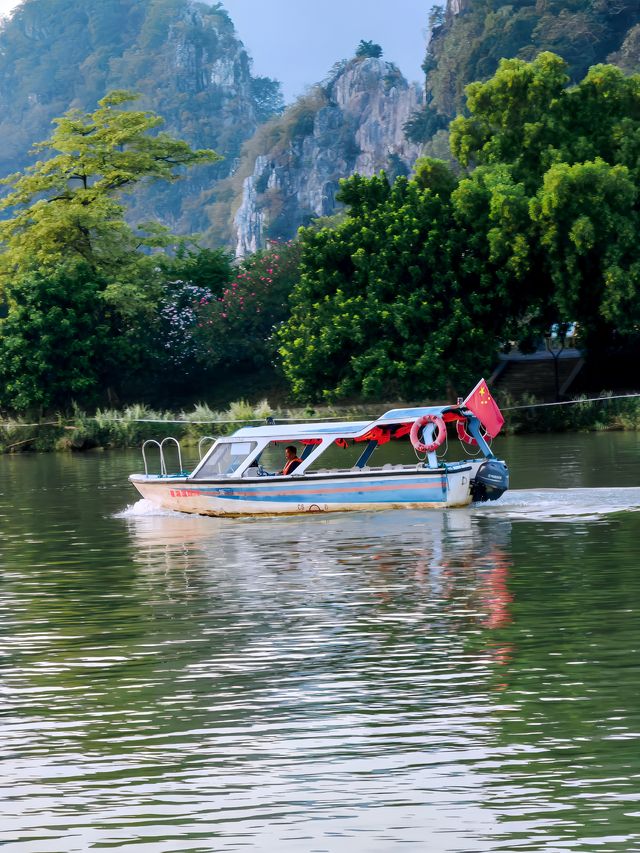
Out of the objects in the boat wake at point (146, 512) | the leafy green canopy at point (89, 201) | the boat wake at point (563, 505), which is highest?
the leafy green canopy at point (89, 201)

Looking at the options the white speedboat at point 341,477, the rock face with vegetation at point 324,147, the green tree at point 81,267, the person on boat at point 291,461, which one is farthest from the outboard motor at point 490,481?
the rock face with vegetation at point 324,147

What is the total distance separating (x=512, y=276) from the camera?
2402 inches

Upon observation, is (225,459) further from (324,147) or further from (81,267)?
(324,147)

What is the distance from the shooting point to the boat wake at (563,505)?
101 feet

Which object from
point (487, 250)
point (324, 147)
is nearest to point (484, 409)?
point (487, 250)

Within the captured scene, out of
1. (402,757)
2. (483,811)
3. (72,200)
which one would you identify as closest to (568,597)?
(402,757)

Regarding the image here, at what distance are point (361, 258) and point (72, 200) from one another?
2402 cm

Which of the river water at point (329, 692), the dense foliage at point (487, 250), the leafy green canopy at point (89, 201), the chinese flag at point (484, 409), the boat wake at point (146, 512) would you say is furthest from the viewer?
the leafy green canopy at point (89, 201)

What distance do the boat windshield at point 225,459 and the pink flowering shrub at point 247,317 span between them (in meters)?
41.8

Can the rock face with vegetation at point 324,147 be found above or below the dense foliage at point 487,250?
above

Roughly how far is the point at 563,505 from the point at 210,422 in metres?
25.4

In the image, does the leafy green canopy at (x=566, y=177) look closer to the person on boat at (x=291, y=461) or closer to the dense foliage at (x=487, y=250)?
the dense foliage at (x=487, y=250)

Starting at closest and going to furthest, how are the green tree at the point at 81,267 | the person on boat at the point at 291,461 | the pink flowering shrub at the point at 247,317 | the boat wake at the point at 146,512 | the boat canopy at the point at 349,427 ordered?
the boat canopy at the point at 349,427, the person on boat at the point at 291,461, the boat wake at the point at 146,512, the green tree at the point at 81,267, the pink flowering shrub at the point at 247,317

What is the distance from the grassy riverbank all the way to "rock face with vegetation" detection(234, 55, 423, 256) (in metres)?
119
